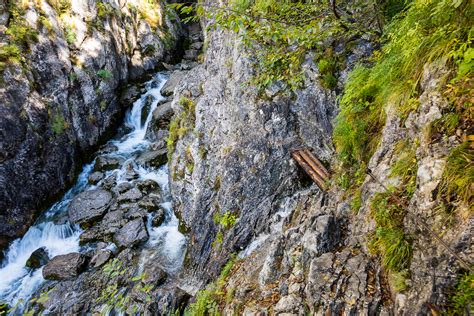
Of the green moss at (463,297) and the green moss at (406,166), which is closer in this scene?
the green moss at (463,297)

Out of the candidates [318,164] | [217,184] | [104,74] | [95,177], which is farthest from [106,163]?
[318,164]

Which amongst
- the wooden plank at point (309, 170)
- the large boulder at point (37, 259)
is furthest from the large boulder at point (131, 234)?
the wooden plank at point (309, 170)

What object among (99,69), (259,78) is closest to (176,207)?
(259,78)

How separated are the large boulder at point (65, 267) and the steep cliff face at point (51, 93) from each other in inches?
87.1

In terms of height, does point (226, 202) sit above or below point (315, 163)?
below

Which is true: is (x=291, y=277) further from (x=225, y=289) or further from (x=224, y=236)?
(x=224, y=236)

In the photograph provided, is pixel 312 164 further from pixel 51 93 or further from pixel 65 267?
pixel 51 93

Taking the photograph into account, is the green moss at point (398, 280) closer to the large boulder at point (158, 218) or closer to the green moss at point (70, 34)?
the large boulder at point (158, 218)

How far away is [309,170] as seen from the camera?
5574mm

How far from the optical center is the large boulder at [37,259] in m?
9.31

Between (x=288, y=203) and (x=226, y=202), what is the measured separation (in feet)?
5.12

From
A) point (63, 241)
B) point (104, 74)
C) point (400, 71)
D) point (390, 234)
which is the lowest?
point (63, 241)

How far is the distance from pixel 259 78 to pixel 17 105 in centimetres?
923

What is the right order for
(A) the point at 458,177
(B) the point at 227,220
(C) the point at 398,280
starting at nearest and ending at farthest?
(A) the point at 458,177 < (C) the point at 398,280 < (B) the point at 227,220
